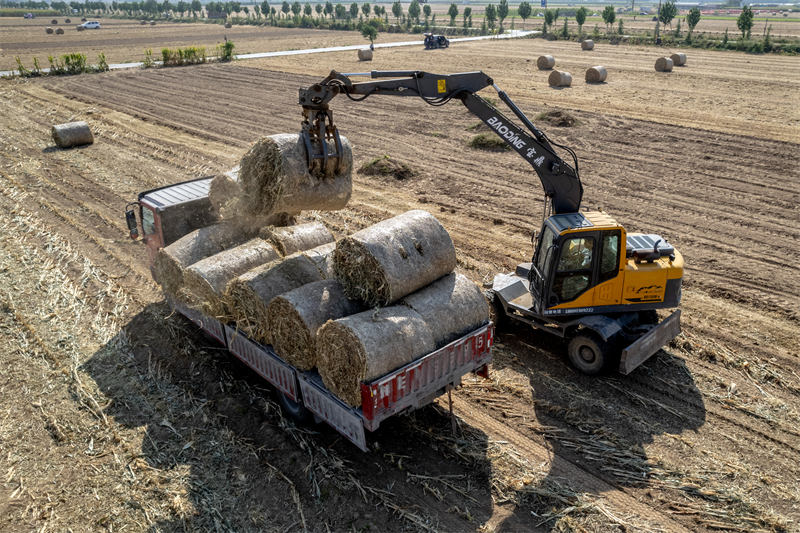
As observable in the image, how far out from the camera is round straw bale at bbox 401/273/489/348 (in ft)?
27.7

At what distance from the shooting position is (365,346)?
24.7 feet

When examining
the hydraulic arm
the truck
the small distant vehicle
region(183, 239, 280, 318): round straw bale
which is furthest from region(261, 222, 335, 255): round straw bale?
the small distant vehicle

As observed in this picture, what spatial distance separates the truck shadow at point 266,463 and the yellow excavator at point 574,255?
2621mm

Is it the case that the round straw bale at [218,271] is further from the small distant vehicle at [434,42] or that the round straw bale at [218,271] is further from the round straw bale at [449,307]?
the small distant vehicle at [434,42]

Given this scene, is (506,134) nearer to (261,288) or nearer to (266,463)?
(261,288)

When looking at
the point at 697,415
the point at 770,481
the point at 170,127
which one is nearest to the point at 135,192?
the point at 170,127

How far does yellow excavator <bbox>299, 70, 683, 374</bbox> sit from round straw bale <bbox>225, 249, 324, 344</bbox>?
162 centimetres

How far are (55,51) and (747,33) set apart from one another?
211ft

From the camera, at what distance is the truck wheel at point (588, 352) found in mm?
9789

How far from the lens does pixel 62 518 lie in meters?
7.61

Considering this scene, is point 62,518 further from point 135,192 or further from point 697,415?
point 135,192

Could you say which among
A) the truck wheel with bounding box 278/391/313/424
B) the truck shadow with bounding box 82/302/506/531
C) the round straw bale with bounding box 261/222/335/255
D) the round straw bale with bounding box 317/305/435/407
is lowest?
the truck shadow with bounding box 82/302/506/531

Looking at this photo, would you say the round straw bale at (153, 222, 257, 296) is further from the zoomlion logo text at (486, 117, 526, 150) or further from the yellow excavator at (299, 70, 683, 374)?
the zoomlion logo text at (486, 117, 526, 150)

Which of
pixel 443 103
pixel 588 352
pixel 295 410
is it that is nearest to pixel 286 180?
pixel 443 103
